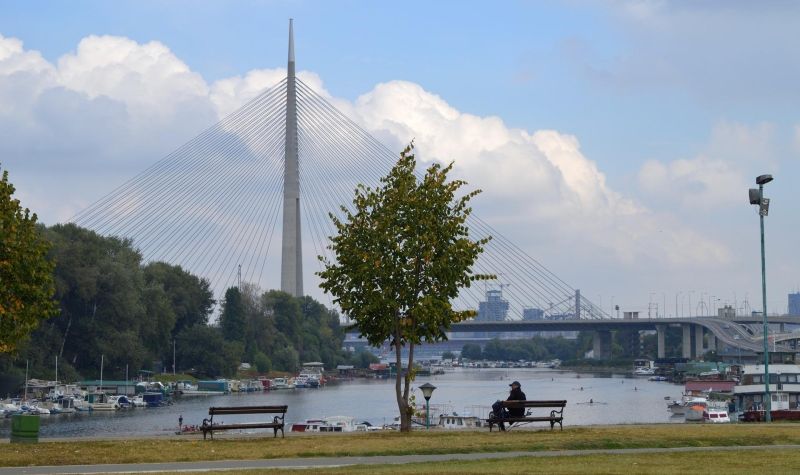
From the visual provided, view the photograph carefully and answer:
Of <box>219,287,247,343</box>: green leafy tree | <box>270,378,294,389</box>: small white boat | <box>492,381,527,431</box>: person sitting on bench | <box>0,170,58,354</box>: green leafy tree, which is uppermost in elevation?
<box>219,287,247,343</box>: green leafy tree

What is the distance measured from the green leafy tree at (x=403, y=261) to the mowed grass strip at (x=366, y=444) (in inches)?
167

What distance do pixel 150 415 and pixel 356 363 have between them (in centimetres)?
10240

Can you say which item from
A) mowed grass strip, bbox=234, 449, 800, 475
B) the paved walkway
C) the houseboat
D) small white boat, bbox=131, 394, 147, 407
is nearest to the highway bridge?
small white boat, bbox=131, 394, 147, 407

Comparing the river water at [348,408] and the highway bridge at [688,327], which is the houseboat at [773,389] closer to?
the river water at [348,408]

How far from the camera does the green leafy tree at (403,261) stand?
3344 centimetres

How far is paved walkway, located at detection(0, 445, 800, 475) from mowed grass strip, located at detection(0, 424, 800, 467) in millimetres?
594

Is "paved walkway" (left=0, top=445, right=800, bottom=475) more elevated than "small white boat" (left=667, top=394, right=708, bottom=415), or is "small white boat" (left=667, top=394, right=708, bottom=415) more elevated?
"paved walkway" (left=0, top=445, right=800, bottom=475)

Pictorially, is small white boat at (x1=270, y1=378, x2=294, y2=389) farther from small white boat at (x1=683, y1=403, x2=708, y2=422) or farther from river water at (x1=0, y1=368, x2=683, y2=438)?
small white boat at (x1=683, y1=403, x2=708, y2=422)

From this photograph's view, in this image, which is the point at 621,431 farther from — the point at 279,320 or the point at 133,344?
the point at 279,320

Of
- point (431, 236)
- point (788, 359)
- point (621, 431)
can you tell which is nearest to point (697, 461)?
point (621, 431)

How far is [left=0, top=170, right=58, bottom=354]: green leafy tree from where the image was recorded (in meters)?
29.8

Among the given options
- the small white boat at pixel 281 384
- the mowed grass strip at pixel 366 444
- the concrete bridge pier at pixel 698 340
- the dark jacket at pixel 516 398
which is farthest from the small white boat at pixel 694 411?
the concrete bridge pier at pixel 698 340

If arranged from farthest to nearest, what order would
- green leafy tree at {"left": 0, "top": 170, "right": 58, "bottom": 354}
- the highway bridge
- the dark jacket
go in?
the highway bridge, the dark jacket, green leafy tree at {"left": 0, "top": 170, "right": 58, "bottom": 354}

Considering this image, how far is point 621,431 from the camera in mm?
29891
